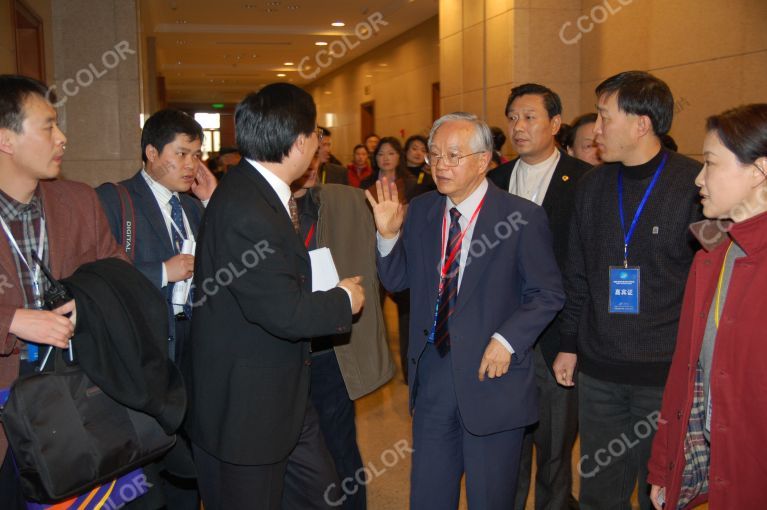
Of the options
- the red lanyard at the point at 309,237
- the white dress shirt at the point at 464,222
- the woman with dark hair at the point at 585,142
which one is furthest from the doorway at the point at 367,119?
the white dress shirt at the point at 464,222

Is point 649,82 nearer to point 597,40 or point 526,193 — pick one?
point 526,193

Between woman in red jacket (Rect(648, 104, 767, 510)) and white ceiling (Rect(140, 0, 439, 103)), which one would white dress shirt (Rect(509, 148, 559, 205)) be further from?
white ceiling (Rect(140, 0, 439, 103))

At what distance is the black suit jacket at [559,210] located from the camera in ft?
9.43

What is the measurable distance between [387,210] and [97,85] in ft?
18.3

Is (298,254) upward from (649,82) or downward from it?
downward

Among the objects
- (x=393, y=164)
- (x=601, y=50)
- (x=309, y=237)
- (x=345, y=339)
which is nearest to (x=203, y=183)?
(x=309, y=237)

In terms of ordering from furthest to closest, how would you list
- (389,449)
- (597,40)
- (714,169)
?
1. (597,40)
2. (389,449)
3. (714,169)

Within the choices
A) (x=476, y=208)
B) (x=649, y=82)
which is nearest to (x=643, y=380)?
(x=476, y=208)

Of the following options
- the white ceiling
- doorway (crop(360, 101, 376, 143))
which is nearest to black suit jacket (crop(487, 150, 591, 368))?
the white ceiling

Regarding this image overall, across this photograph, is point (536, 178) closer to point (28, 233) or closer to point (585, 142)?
point (585, 142)

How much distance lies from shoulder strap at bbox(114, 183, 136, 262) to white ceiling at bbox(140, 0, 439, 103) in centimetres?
845

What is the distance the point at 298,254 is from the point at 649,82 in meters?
1.44

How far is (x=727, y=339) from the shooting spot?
172cm

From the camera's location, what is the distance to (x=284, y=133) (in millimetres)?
2006
